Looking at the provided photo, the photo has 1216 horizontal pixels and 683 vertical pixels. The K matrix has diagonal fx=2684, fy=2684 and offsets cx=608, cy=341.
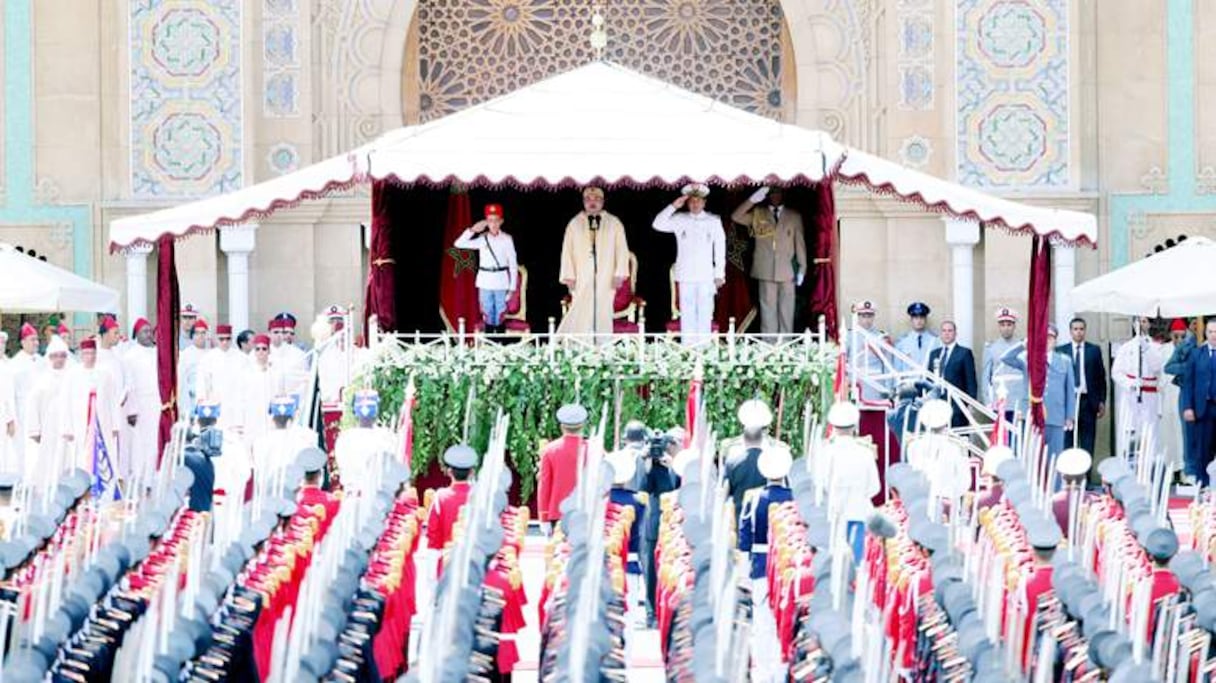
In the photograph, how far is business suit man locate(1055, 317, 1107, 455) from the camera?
22.2 m

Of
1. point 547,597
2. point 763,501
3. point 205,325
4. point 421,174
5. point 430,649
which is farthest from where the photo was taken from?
point 205,325

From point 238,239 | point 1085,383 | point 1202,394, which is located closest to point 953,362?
point 1085,383

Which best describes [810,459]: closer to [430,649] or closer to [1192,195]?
[430,649]

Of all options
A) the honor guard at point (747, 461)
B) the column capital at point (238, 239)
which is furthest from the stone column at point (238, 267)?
the honor guard at point (747, 461)

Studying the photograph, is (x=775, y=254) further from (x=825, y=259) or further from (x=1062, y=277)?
(x=1062, y=277)

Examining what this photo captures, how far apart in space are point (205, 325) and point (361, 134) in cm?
221

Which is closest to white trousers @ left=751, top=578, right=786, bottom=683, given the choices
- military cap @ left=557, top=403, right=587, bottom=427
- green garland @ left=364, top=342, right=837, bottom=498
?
military cap @ left=557, top=403, right=587, bottom=427

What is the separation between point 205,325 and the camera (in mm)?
23062

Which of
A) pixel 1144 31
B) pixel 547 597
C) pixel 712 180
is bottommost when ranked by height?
pixel 547 597

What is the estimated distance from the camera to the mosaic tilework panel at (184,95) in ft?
76.7

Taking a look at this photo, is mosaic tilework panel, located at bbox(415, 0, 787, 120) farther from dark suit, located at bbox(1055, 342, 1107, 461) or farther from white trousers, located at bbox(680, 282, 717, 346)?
white trousers, located at bbox(680, 282, 717, 346)

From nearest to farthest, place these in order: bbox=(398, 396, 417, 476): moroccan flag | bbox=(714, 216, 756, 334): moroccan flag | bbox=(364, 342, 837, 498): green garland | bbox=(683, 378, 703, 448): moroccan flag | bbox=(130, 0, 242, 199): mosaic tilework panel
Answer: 1. bbox=(683, 378, 703, 448): moroccan flag
2. bbox=(398, 396, 417, 476): moroccan flag
3. bbox=(364, 342, 837, 498): green garland
4. bbox=(714, 216, 756, 334): moroccan flag
5. bbox=(130, 0, 242, 199): mosaic tilework panel

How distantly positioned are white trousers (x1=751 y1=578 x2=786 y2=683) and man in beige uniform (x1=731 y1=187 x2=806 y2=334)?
238 inches

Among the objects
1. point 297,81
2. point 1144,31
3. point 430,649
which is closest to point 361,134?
point 297,81
